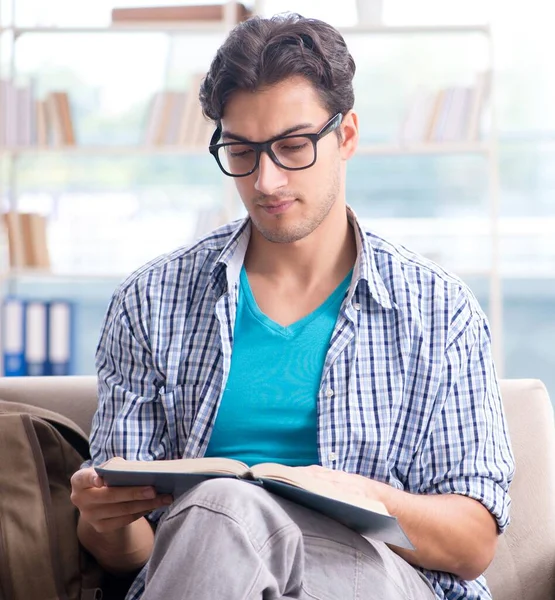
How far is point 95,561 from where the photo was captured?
1.51m

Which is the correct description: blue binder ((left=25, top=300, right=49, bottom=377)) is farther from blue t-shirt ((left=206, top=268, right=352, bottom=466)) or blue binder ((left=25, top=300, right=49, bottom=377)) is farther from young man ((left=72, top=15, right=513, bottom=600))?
blue t-shirt ((left=206, top=268, right=352, bottom=466))

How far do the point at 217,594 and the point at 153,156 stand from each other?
119 inches

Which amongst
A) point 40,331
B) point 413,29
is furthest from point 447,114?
point 40,331

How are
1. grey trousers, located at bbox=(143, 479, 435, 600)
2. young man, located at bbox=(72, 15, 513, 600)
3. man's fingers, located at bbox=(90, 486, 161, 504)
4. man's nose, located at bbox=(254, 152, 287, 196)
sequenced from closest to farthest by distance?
grey trousers, located at bbox=(143, 479, 435, 600) < man's fingers, located at bbox=(90, 486, 161, 504) < young man, located at bbox=(72, 15, 513, 600) < man's nose, located at bbox=(254, 152, 287, 196)

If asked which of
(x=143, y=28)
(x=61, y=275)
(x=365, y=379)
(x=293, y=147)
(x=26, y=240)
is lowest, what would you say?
(x=61, y=275)

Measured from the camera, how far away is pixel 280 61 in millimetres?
1549

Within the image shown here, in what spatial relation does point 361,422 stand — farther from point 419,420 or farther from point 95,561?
point 95,561

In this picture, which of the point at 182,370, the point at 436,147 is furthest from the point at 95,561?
the point at 436,147

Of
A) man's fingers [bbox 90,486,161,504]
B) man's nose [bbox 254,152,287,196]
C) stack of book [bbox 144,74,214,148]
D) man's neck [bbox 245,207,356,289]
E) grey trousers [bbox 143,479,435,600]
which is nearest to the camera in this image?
grey trousers [bbox 143,479,435,600]

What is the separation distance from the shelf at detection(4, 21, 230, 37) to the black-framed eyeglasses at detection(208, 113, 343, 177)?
228 centimetres

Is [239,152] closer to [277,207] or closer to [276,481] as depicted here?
[277,207]

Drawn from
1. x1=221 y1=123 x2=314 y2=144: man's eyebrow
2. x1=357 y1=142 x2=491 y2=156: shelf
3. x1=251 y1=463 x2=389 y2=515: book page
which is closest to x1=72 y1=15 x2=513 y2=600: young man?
x1=221 y1=123 x2=314 y2=144: man's eyebrow

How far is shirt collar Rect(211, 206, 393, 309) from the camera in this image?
1.55 meters

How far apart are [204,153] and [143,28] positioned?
54 cm
